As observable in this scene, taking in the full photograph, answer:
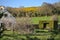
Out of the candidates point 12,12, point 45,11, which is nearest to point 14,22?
point 12,12

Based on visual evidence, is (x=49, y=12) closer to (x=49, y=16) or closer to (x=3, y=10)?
(x=49, y=16)

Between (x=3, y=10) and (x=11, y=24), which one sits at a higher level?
(x=3, y=10)

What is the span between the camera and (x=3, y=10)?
9.81 m

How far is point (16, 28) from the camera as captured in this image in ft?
32.3

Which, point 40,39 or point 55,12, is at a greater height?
point 55,12

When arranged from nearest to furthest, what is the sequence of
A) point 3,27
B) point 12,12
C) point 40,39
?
point 40,39 < point 3,27 < point 12,12

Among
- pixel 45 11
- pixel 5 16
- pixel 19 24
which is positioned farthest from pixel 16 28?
pixel 45 11

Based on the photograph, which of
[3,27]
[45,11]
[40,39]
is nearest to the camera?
[40,39]

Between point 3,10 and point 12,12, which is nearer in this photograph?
point 3,10

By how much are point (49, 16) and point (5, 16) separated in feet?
9.75

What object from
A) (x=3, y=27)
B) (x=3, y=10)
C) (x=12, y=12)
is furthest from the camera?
(x=12, y=12)

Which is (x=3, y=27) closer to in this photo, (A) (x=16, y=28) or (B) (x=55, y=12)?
(A) (x=16, y=28)

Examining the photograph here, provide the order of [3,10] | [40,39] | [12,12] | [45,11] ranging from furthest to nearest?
1. [45,11]
2. [12,12]
3. [3,10]
4. [40,39]

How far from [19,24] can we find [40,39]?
294 cm
